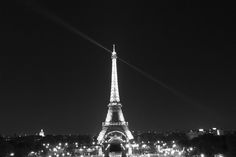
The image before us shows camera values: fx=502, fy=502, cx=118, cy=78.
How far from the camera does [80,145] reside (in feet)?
424

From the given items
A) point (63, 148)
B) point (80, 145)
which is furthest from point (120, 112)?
point (80, 145)

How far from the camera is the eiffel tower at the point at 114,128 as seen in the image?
333 feet

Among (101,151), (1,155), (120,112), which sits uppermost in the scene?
(120,112)

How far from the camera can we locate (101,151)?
108 meters

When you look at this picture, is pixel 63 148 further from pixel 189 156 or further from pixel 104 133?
pixel 189 156

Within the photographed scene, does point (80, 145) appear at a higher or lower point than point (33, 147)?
higher

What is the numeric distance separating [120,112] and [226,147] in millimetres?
43791

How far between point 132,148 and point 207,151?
4871 centimetres

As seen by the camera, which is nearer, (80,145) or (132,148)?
(132,148)

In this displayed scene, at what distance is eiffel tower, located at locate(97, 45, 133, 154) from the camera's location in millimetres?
101438

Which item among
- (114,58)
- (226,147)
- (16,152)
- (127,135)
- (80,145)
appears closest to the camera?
(226,147)

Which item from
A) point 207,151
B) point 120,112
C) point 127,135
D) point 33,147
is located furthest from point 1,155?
point 127,135

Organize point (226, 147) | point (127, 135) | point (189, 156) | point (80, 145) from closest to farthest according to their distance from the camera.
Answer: point (226, 147) < point (189, 156) < point (127, 135) < point (80, 145)

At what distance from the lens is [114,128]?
11175 cm
